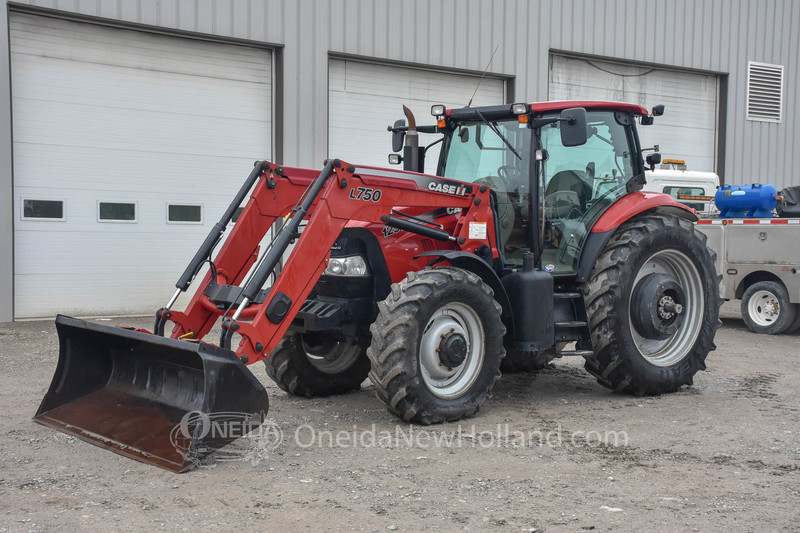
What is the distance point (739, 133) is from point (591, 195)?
38.8 ft

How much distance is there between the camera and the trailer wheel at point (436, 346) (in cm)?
566

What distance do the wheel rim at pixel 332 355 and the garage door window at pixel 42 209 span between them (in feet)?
20.7

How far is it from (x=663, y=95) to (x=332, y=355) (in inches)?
477

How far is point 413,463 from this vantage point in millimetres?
5086

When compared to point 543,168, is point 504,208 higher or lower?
lower

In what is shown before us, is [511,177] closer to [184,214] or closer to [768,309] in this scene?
[768,309]

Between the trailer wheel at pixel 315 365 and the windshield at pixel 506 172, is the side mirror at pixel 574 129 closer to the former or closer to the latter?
the windshield at pixel 506 172

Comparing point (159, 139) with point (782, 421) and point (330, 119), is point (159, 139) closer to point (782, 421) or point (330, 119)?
point (330, 119)

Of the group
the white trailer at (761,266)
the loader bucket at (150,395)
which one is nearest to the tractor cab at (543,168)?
the loader bucket at (150,395)

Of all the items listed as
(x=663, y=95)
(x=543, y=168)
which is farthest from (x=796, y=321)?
(x=663, y=95)

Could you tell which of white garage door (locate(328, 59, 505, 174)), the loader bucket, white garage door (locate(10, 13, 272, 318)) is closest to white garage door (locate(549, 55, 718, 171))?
white garage door (locate(328, 59, 505, 174))

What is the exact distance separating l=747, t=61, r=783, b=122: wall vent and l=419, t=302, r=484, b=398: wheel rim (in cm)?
1368

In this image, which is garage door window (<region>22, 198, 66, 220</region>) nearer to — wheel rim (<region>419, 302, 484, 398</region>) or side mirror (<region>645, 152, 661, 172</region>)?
wheel rim (<region>419, 302, 484, 398</region>)

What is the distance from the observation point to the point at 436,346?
5.98 meters
